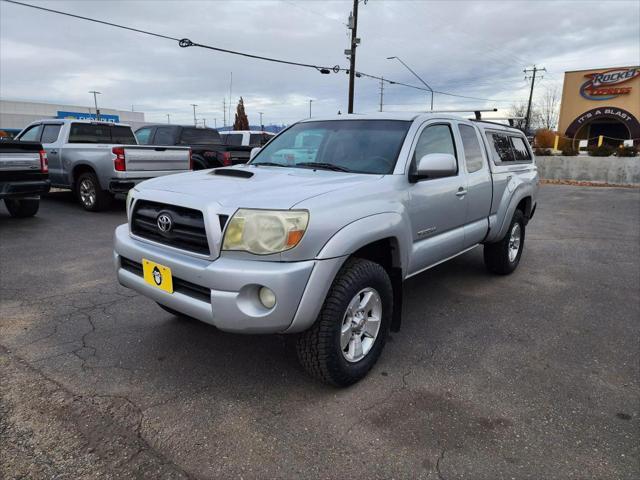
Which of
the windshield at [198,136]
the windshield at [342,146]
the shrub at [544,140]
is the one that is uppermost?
the shrub at [544,140]

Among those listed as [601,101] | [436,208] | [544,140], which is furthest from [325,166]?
[601,101]

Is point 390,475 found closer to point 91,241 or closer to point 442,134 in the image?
point 442,134

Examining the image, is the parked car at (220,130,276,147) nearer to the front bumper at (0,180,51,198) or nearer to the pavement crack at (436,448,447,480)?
the front bumper at (0,180,51,198)

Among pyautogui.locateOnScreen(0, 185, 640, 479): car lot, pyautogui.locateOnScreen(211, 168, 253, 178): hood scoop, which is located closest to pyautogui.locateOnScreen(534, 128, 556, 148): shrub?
pyautogui.locateOnScreen(0, 185, 640, 479): car lot

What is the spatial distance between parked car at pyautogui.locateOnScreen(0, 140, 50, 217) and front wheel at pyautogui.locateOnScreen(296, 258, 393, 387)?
6672 millimetres

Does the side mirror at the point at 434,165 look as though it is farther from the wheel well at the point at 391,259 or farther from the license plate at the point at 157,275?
the license plate at the point at 157,275

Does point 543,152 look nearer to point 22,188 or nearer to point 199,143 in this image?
point 199,143

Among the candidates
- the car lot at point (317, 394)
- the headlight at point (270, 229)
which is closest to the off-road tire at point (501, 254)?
the car lot at point (317, 394)

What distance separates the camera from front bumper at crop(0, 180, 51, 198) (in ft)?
23.1

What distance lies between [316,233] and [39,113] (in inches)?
3153

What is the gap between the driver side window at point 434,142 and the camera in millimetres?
3551

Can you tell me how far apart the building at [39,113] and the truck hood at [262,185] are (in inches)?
2376

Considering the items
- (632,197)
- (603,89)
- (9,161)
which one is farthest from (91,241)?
(603,89)

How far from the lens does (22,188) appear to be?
7.23 m
